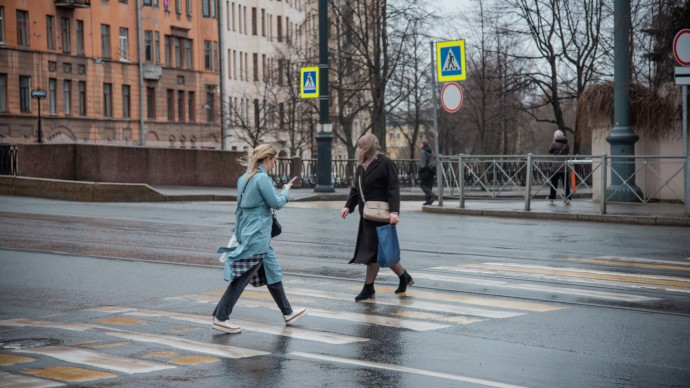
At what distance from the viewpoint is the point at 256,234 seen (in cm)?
993

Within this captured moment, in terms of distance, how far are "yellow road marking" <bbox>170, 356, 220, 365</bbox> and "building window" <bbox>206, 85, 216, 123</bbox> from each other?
254 ft

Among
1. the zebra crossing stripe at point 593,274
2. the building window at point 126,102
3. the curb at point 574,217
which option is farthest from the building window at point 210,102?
the zebra crossing stripe at point 593,274

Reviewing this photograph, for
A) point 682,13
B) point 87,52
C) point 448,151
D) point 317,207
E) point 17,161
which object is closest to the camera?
point 682,13

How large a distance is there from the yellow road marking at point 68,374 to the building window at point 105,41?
66618 millimetres

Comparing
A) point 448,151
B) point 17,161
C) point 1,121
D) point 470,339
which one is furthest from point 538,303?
point 448,151

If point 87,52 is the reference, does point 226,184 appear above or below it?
below

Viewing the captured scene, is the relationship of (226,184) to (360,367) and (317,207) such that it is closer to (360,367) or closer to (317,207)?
(317,207)

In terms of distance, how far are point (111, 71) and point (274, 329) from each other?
6555 cm

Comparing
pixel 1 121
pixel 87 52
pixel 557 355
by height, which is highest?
pixel 87 52

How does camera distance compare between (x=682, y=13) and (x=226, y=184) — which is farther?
(x=226, y=184)

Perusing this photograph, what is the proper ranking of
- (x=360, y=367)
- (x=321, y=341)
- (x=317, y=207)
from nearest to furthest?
(x=360, y=367) → (x=321, y=341) → (x=317, y=207)

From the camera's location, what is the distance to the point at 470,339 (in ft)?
30.3

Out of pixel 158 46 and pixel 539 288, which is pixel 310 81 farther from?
pixel 158 46

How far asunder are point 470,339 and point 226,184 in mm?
28640
